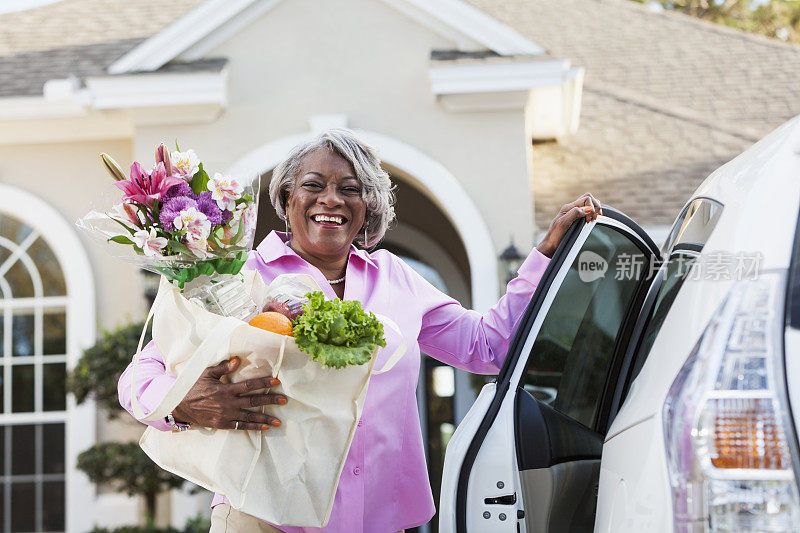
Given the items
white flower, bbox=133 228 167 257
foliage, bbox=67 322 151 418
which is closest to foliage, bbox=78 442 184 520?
foliage, bbox=67 322 151 418

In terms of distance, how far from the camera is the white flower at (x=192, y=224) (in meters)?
2.01

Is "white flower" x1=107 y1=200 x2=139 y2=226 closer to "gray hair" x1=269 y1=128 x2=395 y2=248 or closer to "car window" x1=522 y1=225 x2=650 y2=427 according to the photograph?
"gray hair" x1=269 y1=128 x2=395 y2=248

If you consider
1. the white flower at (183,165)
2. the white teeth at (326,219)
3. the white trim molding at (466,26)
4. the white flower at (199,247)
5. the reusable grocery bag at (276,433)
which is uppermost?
the white trim molding at (466,26)

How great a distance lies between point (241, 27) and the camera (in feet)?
26.0

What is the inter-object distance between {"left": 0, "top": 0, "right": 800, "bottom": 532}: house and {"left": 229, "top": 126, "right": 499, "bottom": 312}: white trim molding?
17 millimetres

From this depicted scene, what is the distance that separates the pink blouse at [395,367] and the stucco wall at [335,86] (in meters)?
4.88

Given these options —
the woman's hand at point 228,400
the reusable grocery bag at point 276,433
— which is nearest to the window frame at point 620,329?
the reusable grocery bag at point 276,433

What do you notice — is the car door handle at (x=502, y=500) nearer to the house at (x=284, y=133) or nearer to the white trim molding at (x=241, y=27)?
the house at (x=284, y=133)

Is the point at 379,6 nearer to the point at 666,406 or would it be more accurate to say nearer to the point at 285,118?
the point at 285,118

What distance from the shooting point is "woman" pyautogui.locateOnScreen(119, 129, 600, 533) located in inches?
86.5

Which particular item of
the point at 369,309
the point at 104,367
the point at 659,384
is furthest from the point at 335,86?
the point at 659,384

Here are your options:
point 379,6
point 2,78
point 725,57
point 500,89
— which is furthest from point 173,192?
point 725,57

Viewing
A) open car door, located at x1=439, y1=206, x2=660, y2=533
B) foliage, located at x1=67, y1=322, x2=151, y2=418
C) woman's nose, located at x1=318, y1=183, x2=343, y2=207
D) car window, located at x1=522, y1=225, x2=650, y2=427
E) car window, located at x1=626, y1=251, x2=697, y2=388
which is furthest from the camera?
foliage, located at x1=67, y1=322, x2=151, y2=418

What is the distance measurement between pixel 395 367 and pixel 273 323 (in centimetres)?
55
